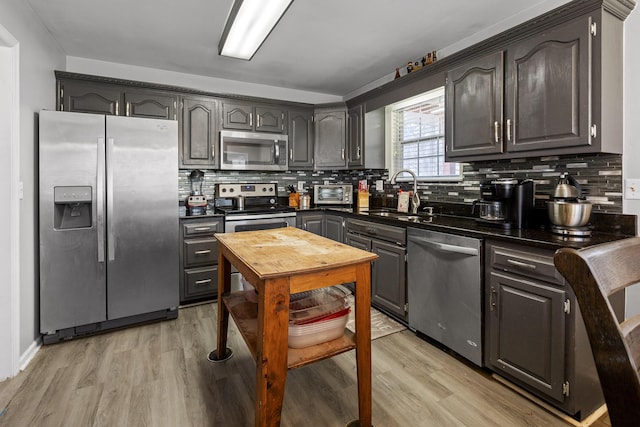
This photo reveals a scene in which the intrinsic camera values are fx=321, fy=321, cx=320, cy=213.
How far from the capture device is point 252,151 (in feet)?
12.5

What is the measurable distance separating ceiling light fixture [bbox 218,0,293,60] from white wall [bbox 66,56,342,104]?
2.84ft

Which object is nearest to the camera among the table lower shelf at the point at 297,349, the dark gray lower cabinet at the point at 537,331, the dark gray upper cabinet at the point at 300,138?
the table lower shelf at the point at 297,349

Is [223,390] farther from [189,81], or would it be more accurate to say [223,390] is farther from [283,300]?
[189,81]

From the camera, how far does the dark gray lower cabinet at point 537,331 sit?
1593mm

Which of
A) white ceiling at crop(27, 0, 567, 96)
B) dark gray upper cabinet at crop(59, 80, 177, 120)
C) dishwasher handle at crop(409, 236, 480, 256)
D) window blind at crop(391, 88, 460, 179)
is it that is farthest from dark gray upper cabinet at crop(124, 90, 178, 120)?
dishwasher handle at crop(409, 236, 480, 256)

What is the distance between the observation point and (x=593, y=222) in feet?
6.59

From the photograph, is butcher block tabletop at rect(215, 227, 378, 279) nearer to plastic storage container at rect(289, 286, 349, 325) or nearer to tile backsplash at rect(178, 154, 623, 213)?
plastic storage container at rect(289, 286, 349, 325)

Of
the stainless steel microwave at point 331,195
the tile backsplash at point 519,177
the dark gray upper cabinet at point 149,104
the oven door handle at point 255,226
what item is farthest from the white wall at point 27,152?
the stainless steel microwave at point 331,195

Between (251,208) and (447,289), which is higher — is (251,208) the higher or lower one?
the higher one

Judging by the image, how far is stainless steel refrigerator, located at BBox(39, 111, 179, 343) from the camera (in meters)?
2.40

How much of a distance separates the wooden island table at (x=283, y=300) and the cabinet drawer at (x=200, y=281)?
1314 mm

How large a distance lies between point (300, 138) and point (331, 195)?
0.84 meters

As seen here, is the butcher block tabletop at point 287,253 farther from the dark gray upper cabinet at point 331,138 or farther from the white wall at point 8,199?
the dark gray upper cabinet at point 331,138

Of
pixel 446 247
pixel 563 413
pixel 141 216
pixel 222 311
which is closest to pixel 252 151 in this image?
pixel 141 216
